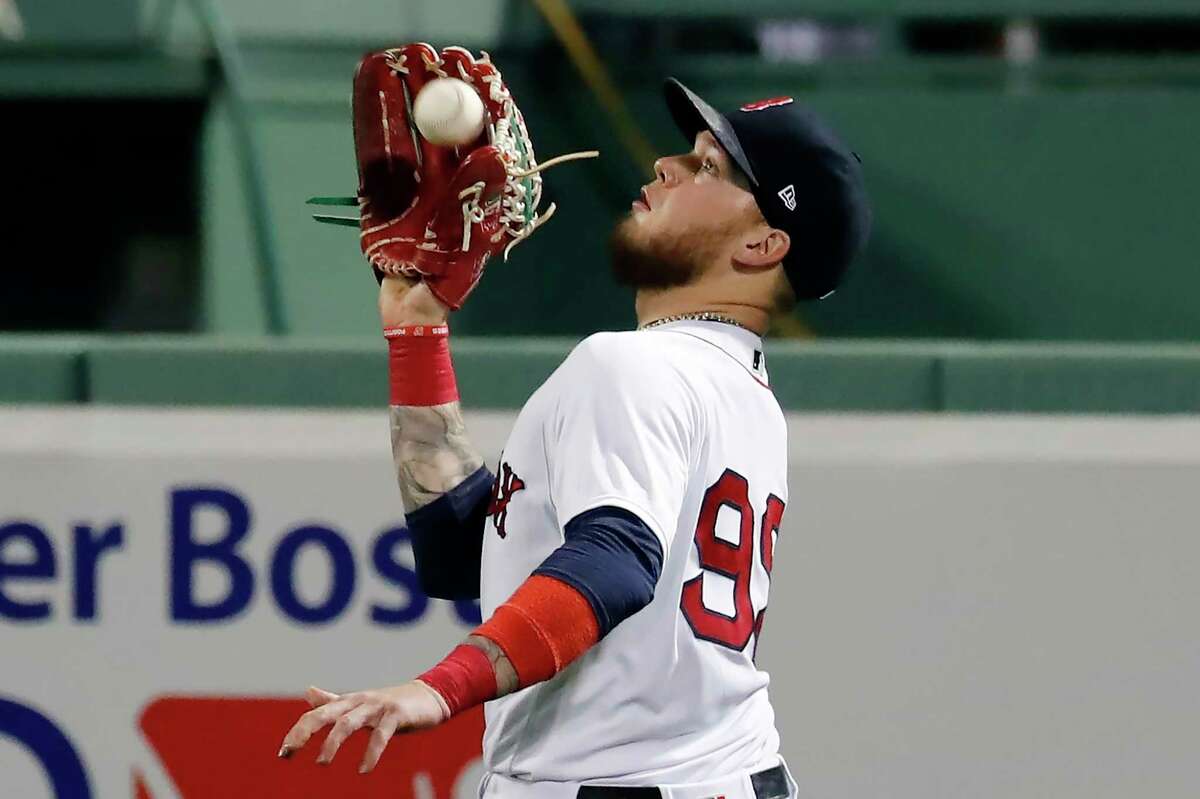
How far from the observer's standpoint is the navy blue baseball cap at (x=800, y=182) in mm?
2066

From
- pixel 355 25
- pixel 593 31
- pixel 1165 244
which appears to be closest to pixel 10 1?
pixel 355 25

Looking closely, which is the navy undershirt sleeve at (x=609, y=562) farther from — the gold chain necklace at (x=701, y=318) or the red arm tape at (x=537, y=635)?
the gold chain necklace at (x=701, y=318)

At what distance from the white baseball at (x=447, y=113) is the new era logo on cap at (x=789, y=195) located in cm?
36

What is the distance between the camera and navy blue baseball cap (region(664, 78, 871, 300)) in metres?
2.07

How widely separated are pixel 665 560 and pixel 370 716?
384mm

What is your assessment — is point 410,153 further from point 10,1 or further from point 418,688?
point 10,1

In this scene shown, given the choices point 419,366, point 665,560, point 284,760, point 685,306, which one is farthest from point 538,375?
point 665,560

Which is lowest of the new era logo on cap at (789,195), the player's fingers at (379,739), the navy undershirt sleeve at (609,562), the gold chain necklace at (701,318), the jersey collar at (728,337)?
the player's fingers at (379,739)

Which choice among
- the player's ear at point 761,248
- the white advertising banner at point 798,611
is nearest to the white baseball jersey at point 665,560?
the player's ear at point 761,248

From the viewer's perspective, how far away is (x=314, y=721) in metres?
1.49

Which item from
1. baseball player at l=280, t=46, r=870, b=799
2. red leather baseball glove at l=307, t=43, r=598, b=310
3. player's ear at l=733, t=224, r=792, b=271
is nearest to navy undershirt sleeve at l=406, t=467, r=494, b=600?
baseball player at l=280, t=46, r=870, b=799

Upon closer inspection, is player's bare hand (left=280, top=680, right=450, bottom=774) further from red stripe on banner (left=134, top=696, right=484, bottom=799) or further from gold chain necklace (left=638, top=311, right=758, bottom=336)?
red stripe on banner (left=134, top=696, right=484, bottom=799)

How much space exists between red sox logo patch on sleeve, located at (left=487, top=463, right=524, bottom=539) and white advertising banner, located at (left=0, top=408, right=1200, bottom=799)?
141 centimetres

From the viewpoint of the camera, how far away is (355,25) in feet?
19.2
